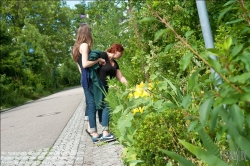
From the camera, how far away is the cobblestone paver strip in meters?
4.63

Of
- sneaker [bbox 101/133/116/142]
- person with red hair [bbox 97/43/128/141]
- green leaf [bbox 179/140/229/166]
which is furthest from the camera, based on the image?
person with red hair [bbox 97/43/128/141]

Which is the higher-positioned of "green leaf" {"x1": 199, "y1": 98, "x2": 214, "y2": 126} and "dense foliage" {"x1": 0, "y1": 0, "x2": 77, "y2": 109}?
"dense foliage" {"x1": 0, "y1": 0, "x2": 77, "y2": 109}

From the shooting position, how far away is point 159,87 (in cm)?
320

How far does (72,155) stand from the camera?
5.28 m

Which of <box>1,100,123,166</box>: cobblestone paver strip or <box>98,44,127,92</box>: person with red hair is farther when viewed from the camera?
<box>98,44,127,92</box>: person with red hair

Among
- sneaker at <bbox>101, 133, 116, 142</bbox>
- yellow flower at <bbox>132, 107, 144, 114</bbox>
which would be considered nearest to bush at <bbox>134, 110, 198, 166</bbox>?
yellow flower at <bbox>132, 107, 144, 114</bbox>

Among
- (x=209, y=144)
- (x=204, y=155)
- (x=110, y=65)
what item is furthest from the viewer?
(x=110, y=65)

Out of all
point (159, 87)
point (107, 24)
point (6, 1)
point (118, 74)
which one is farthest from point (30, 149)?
point (6, 1)

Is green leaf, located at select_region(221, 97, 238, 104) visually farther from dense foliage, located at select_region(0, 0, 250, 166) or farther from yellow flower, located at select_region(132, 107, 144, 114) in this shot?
yellow flower, located at select_region(132, 107, 144, 114)

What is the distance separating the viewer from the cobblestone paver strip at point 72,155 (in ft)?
15.2

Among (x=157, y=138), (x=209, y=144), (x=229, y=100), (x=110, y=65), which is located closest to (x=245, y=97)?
(x=229, y=100)

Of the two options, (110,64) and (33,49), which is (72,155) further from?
(33,49)

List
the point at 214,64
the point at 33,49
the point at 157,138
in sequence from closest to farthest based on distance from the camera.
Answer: the point at 214,64
the point at 157,138
the point at 33,49

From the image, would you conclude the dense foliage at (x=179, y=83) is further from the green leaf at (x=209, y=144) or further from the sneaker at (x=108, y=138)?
the sneaker at (x=108, y=138)
